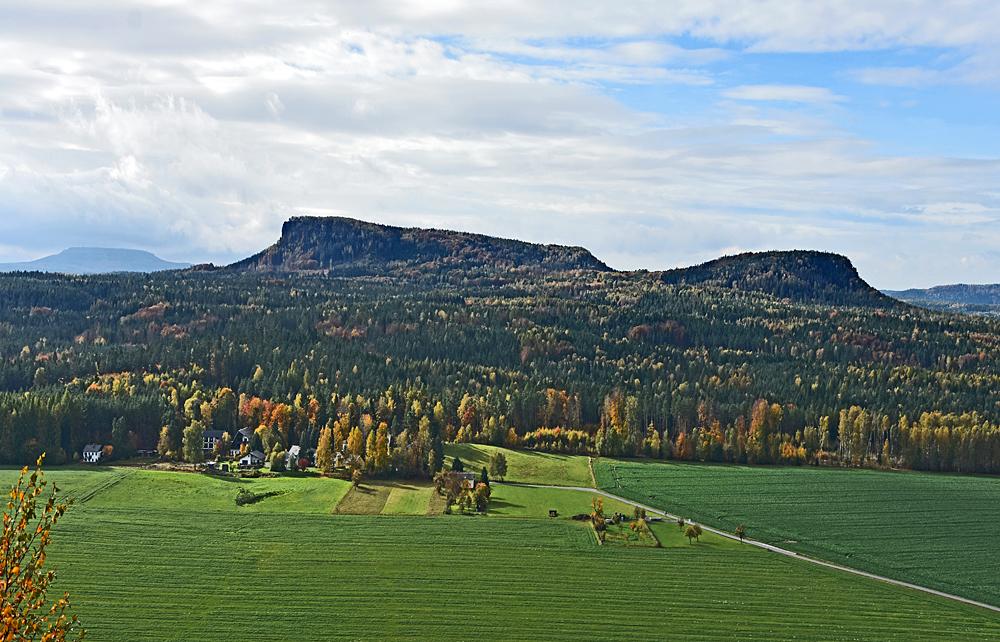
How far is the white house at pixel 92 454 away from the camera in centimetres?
13538

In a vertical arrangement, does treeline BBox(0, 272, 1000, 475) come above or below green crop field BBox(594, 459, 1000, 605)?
above

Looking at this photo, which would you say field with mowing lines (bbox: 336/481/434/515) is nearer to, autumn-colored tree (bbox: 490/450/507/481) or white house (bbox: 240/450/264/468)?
autumn-colored tree (bbox: 490/450/507/481)

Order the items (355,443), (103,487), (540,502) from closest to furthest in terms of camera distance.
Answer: (103,487)
(540,502)
(355,443)

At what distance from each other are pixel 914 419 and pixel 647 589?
104729 mm

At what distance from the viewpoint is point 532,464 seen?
454 ft

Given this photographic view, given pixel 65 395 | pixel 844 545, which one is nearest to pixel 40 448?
pixel 65 395

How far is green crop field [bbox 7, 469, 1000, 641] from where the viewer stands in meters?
70.4

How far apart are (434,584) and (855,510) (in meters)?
61.6

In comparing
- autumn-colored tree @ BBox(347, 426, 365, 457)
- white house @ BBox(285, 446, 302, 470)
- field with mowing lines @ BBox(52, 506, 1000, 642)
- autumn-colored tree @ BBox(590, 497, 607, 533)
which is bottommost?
field with mowing lines @ BBox(52, 506, 1000, 642)

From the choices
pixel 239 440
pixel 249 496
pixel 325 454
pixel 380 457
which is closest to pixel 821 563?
pixel 380 457

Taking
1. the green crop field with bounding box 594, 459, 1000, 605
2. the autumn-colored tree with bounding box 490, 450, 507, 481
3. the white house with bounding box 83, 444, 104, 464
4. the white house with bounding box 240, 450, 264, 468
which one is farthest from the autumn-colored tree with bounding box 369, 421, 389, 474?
the white house with bounding box 83, 444, 104, 464

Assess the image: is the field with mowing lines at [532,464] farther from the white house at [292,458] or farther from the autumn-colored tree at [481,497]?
the white house at [292,458]

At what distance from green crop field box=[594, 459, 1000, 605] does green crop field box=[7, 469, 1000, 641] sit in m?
8.23

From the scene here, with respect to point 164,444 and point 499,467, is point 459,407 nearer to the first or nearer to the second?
point 499,467
